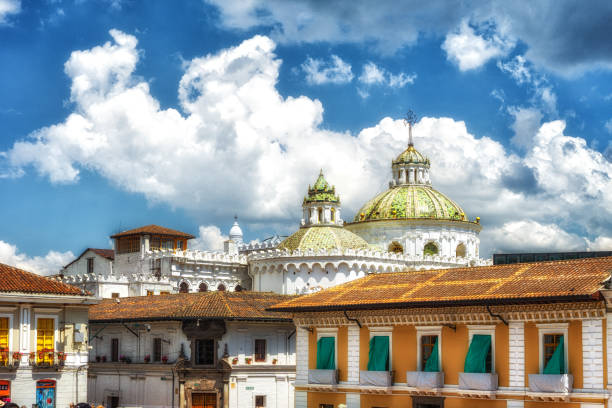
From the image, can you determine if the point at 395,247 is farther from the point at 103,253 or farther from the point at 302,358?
the point at 302,358

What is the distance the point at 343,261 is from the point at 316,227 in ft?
27.2

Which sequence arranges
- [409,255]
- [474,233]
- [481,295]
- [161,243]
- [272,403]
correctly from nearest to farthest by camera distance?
[481,295]
[272,403]
[161,243]
[409,255]
[474,233]

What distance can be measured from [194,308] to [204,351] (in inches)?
108

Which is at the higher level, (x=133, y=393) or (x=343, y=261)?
(x=343, y=261)

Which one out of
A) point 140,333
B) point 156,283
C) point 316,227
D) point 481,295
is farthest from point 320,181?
point 481,295

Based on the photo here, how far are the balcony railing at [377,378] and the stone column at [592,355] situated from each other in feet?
31.3

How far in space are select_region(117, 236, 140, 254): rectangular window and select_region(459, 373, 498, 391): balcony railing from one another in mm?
60558

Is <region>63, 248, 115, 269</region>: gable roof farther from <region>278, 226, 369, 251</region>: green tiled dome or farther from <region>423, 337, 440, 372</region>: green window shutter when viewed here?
<region>423, 337, 440, 372</region>: green window shutter

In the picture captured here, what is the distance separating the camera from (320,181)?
108m

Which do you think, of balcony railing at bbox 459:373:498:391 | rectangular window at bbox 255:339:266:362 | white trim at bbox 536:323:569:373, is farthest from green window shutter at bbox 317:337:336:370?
rectangular window at bbox 255:339:266:362

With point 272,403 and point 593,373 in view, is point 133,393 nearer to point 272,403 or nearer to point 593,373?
point 272,403

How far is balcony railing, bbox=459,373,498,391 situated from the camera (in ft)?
133

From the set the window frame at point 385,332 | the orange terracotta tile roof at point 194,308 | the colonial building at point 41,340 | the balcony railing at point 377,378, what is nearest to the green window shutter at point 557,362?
the balcony railing at point 377,378

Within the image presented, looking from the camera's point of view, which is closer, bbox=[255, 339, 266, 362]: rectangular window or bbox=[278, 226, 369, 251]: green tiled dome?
bbox=[255, 339, 266, 362]: rectangular window
